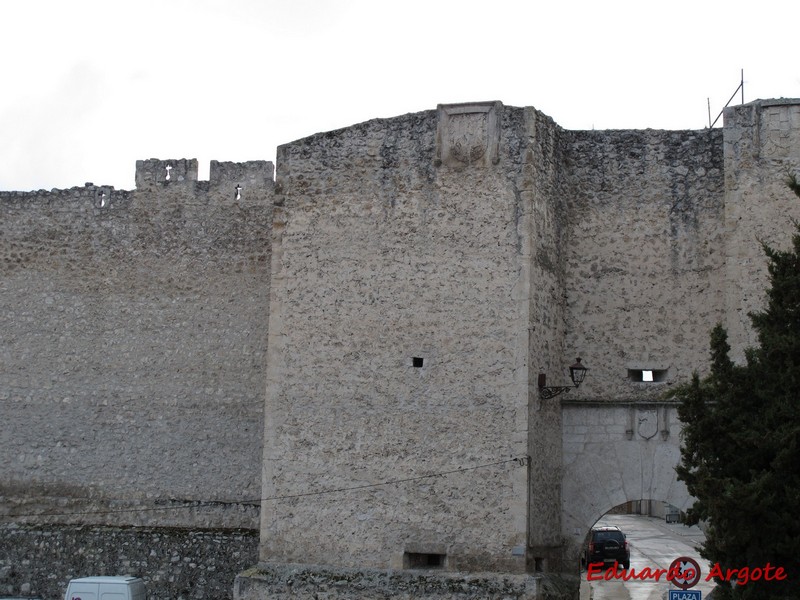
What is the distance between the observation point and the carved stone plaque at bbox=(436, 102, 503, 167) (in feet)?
45.3

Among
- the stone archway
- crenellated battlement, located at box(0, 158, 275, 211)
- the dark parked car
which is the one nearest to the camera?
the stone archway

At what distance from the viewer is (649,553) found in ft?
83.9

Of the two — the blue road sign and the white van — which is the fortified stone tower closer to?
the blue road sign

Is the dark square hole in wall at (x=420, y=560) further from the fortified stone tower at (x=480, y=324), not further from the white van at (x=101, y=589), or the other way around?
the white van at (x=101, y=589)

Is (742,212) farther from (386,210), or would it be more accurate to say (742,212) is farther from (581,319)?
(386,210)

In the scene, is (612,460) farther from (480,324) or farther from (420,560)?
(420,560)

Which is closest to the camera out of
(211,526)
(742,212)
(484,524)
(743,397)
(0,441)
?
(743,397)

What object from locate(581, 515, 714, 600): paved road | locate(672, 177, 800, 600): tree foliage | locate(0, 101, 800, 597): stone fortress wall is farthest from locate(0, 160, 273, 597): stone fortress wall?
locate(672, 177, 800, 600): tree foliage

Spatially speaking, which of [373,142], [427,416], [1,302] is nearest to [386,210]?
[373,142]

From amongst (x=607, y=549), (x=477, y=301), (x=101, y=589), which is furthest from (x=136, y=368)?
(x=607, y=549)

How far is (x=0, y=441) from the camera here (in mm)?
17672

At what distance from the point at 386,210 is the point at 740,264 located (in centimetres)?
405

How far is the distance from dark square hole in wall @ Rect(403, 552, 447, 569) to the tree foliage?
113 inches

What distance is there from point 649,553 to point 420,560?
13369 mm
